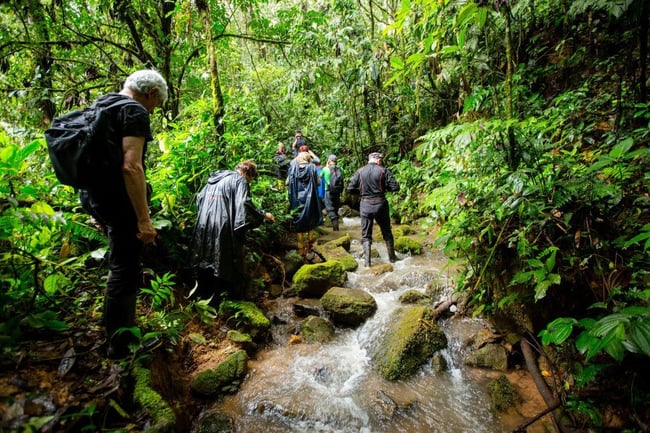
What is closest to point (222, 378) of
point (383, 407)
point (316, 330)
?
point (316, 330)

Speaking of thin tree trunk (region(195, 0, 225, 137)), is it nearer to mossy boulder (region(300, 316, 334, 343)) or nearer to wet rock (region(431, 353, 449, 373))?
mossy boulder (region(300, 316, 334, 343))

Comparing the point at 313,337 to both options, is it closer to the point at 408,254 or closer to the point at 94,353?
the point at 94,353

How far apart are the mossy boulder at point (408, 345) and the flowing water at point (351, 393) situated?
0.38 feet

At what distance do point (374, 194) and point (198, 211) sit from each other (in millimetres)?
3719

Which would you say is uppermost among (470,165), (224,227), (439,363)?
(470,165)

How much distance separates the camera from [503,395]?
10.5 feet

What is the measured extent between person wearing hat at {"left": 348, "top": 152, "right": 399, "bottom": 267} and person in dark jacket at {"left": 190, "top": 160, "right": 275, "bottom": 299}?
2975 millimetres

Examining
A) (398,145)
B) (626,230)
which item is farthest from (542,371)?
(398,145)

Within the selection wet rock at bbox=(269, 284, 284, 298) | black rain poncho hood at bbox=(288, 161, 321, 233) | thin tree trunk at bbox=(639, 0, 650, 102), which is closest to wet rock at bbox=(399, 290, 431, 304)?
wet rock at bbox=(269, 284, 284, 298)

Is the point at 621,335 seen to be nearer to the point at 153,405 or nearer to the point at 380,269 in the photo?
the point at 153,405

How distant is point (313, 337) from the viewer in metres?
4.50

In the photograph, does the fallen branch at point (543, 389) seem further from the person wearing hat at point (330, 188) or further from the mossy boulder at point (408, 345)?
the person wearing hat at point (330, 188)

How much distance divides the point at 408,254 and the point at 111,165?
21.5 feet

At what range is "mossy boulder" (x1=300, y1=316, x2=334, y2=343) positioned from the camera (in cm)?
449
